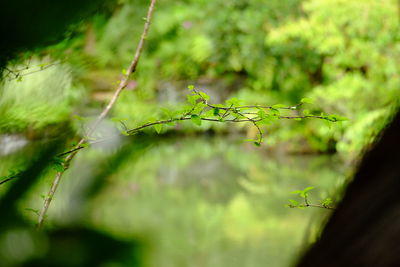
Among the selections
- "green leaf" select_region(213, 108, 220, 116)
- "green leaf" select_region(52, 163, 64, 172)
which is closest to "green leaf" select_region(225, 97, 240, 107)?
"green leaf" select_region(213, 108, 220, 116)

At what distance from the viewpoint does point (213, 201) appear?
366 cm

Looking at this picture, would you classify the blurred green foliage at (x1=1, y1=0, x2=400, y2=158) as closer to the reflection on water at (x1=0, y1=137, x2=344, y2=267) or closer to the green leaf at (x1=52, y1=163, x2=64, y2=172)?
the reflection on water at (x1=0, y1=137, x2=344, y2=267)

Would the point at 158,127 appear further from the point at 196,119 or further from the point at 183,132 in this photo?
the point at 183,132

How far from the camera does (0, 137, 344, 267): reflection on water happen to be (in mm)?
224

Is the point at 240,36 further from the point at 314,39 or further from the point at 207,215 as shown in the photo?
the point at 207,215

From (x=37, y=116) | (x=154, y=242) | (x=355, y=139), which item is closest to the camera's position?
(x=154, y=242)

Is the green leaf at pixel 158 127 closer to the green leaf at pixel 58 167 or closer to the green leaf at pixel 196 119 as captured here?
the green leaf at pixel 196 119

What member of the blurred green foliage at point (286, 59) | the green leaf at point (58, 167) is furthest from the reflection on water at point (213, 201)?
the blurred green foliage at point (286, 59)

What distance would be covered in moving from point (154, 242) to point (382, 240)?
4.7 inches

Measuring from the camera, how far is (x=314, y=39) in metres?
4.60

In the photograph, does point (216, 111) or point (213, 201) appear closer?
point (216, 111)

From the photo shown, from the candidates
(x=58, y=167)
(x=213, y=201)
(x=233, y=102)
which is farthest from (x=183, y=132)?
(x=58, y=167)

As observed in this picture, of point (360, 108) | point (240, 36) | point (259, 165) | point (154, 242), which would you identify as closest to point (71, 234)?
point (154, 242)

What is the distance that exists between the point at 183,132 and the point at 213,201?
425cm
